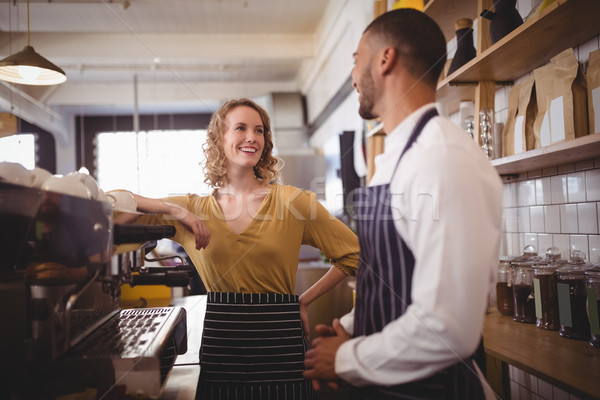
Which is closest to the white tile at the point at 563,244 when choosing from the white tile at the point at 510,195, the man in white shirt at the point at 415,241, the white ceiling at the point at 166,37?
the white tile at the point at 510,195

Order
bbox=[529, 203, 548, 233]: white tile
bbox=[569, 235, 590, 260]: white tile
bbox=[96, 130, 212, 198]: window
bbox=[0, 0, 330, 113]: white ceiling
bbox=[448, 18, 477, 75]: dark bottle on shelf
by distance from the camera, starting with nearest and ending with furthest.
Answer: bbox=[569, 235, 590, 260]: white tile, bbox=[529, 203, 548, 233]: white tile, bbox=[448, 18, 477, 75]: dark bottle on shelf, bbox=[0, 0, 330, 113]: white ceiling, bbox=[96, 130, 212, 198]: window

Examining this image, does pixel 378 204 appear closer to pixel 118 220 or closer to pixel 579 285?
pixel 118 220

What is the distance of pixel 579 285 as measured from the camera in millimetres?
1391

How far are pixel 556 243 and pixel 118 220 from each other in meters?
1.64

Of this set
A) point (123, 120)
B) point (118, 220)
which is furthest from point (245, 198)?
point (123, 120)

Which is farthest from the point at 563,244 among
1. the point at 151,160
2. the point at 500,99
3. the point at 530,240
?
the point at 151,160

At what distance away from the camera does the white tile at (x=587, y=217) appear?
1562mm

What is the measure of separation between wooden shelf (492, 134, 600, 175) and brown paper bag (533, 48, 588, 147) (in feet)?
0.17

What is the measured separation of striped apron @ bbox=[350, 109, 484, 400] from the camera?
853mm

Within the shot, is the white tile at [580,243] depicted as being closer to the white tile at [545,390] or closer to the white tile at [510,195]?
the white tile at [510,195]

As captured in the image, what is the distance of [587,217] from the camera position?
5.24 feet

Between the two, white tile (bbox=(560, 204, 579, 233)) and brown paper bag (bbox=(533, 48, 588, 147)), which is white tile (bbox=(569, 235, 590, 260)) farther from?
brown paper bag (bbox=(533, 48, 588, 147))

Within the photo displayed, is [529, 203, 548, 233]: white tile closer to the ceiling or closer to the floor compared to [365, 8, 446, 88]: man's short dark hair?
closer to the floor

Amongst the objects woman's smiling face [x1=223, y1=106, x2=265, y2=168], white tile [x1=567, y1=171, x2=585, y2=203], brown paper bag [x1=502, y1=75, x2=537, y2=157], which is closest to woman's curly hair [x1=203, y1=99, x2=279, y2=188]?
woman's smiling face [x1=223, y1=106, x2=265, y2=168]
